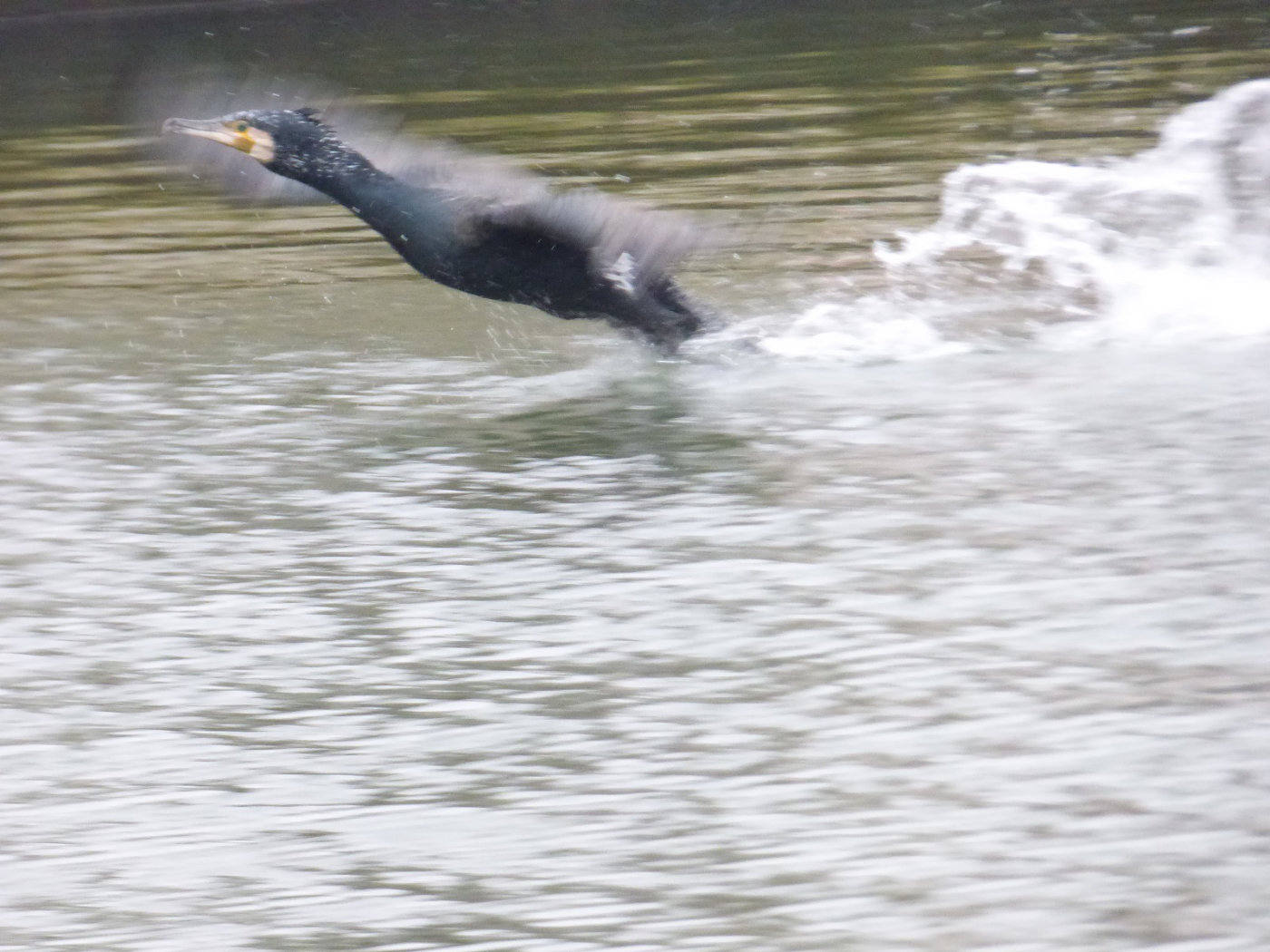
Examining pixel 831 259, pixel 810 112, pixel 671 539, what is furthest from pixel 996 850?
pixel 810 112

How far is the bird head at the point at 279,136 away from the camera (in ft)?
26.1

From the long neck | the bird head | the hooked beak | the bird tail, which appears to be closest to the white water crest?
the bird tail

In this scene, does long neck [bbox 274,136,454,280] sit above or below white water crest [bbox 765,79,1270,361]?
above

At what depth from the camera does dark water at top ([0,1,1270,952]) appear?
4113 millimetres

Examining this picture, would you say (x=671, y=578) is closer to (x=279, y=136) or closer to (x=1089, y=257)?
(x=279, y=136)

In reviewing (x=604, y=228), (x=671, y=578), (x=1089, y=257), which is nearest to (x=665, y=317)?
(x=604, y=228)

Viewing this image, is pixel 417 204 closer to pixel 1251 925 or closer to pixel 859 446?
pixel 859 446

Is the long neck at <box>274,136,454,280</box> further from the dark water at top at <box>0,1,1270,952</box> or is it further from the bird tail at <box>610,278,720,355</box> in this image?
the bird tail at <box>610,278,720,355</box>

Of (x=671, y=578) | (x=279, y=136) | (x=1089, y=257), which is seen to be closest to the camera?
(x=671, y=578)

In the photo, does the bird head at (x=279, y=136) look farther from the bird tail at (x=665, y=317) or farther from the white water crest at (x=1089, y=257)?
the white water crest at (x=1089, y=257)

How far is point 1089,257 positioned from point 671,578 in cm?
412

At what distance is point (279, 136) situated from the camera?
7.99 m

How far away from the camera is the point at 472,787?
4566 mm

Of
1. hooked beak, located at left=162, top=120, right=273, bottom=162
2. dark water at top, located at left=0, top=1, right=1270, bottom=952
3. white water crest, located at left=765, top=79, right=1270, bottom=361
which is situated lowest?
dark water at top, located at left=0, top=1, right=1270, bottom=952
